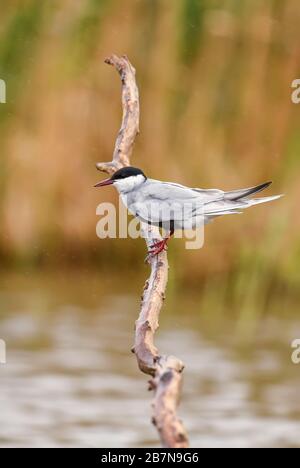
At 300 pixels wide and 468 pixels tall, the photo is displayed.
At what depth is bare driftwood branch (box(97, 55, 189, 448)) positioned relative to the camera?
271cm

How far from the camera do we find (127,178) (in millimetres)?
3873

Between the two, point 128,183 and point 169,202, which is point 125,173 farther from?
point 169,202

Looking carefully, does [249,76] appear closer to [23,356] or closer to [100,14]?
[100,14]

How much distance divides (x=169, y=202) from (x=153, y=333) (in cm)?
68

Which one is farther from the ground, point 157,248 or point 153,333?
point 157,248

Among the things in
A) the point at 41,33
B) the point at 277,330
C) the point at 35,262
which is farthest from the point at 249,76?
the point at 35,262

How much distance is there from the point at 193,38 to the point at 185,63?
100 centimetres

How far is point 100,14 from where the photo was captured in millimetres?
6855
